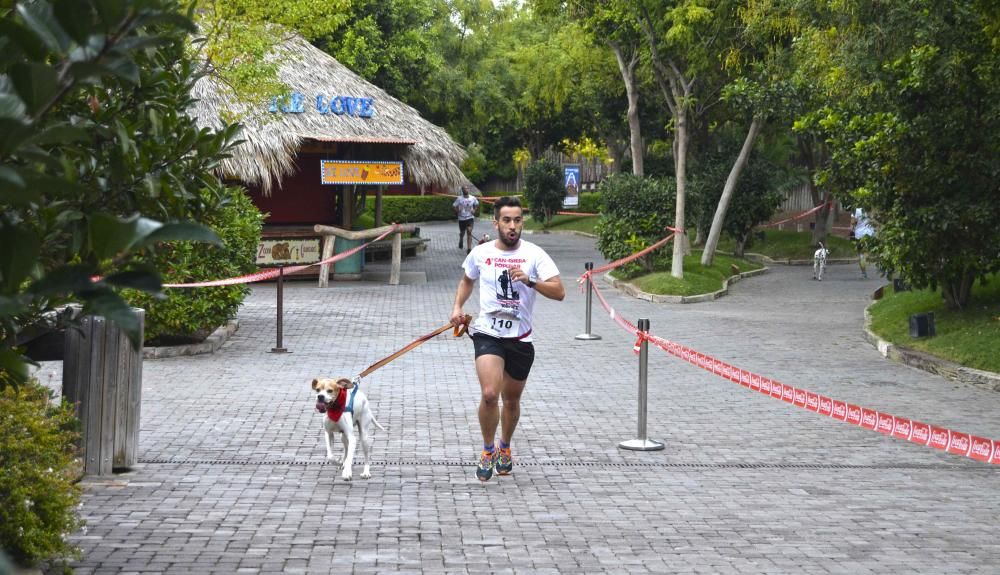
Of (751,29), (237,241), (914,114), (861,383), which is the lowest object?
(861,383)

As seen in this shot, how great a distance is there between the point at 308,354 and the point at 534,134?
4233 cm

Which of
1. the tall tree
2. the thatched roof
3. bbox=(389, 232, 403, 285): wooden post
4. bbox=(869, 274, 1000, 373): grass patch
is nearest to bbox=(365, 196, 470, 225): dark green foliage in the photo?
the thatched roof

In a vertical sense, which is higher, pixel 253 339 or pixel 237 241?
pixel 237 241

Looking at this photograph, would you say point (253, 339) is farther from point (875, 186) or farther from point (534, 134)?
point (534, 134)

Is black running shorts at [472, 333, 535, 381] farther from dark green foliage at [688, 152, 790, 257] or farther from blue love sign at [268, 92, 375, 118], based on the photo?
dark green foliage at [688, 152, 790, 257]

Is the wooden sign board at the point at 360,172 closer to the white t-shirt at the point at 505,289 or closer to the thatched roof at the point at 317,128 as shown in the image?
the thatched roof at the point at 317,128

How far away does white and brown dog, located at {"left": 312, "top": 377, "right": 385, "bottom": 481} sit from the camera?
319 inches

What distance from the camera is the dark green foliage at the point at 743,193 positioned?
103 ft

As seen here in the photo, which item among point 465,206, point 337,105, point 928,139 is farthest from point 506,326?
point 465,206

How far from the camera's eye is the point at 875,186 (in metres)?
16.1

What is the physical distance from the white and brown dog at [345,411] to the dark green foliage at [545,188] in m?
41.0

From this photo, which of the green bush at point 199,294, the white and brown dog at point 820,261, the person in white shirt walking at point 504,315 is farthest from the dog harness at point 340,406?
the white and brown dog at point 820,261

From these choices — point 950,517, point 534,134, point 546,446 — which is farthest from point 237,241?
point 534,134

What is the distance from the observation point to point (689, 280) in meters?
24.4
